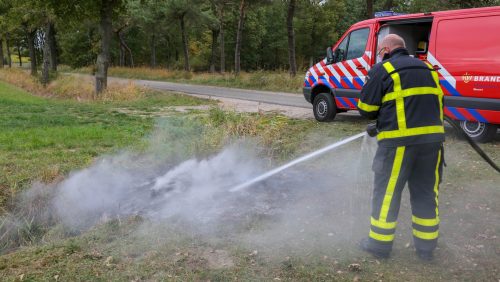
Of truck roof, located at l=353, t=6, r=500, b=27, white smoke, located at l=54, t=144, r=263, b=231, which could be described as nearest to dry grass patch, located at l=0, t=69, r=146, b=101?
truck roof, located at l=353, t=6, r=500, b=27

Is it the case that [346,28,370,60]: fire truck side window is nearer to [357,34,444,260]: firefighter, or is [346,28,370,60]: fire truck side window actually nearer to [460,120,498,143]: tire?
[460,120,498,143]: tire

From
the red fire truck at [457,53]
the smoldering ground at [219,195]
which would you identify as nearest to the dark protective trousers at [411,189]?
the smoldering ground at [219,195]

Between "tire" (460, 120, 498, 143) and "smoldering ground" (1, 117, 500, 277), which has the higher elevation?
"tire" (460, 120, 498, 143)

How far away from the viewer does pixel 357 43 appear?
30.8 ft

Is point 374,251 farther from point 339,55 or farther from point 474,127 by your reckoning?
point 339,55

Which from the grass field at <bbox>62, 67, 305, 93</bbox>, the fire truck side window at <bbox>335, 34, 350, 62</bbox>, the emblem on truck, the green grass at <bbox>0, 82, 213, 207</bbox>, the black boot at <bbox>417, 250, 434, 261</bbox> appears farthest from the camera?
the grass field at <bbox>62, 67, 305, 93</bbox>

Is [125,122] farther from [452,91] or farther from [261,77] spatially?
[261,77]

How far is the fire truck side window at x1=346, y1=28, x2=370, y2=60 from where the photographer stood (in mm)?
9227

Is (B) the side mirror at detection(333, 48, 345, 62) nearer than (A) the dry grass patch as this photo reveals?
Yes

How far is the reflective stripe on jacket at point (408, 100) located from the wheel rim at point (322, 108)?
6493 millimetres

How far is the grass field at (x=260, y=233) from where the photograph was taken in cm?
355

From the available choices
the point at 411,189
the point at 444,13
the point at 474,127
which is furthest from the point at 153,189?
the point at 444,13

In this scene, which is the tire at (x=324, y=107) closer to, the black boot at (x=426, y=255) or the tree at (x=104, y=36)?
the black boot at (x=426, y=255)

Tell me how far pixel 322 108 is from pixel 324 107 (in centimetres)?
8
